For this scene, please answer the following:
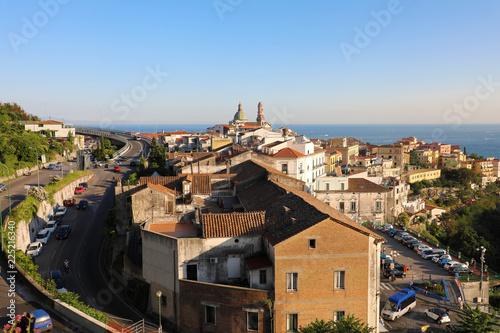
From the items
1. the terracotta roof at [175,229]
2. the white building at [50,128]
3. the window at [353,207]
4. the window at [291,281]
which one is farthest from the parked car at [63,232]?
the white building at [50,128]

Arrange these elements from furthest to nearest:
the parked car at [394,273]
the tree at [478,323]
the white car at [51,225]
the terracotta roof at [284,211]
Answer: the white car at [51,225], the parked car at [394,273], the terracotta roof at [284,211], the tree at [478,323]

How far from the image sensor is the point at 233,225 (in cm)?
2398

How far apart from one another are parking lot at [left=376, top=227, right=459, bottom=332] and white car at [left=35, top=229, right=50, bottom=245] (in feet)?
95.6

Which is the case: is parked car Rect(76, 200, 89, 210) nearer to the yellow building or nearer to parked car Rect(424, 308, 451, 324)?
parked car Rect(424, 308, 451, 324)

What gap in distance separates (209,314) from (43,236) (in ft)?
70.1

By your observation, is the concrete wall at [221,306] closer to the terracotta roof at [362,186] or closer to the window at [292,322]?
the window at [292,322]

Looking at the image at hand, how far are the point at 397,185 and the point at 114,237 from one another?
1940 inches

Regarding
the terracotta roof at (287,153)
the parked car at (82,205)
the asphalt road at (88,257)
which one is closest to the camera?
the asphalt road at (88,257)

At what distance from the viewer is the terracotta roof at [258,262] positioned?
862 inches

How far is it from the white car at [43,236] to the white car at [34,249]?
57.3 inches

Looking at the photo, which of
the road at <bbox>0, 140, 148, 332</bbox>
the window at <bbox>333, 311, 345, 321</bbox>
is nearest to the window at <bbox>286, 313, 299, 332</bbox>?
the window at <bbox>333, 311, 345, 321</bbox>

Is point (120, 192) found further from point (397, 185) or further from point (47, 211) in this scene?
point (397, 185)

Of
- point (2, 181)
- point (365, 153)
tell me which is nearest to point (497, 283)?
point (2, 181)

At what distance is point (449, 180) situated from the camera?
116 metres
